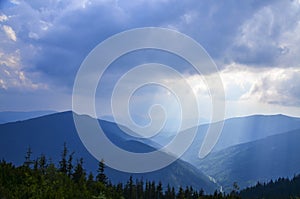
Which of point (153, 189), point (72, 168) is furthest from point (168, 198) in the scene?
point (72, 168)

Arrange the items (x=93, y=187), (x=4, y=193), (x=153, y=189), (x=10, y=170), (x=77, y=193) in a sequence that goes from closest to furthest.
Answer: (x=4, y=193), (x=77, y=193), (x=10, y=170), (x=93, y=187), (x=153, y=189)

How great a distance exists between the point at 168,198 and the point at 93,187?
175 feet

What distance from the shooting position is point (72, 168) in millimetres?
128250

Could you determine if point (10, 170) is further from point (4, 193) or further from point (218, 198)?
point (218, 198)

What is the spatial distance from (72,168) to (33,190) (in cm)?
4354

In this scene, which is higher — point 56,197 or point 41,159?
point 41,159

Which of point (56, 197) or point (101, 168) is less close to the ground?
point (101, 168)

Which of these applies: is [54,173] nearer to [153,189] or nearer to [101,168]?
[101,168]

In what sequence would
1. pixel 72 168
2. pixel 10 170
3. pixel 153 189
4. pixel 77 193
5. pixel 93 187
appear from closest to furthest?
pixel 77 193, pixel 10 170, pixel 93 187, pixel 72 168, pixel 153 189

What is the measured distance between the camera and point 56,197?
80812 millimetres

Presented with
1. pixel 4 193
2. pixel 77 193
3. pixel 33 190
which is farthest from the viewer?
pixel 77 193

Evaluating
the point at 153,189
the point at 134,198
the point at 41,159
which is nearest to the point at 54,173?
the point at 41,159

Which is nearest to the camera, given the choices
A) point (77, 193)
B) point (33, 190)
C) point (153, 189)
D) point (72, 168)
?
point (33, 190)

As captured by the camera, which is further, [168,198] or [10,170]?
[168,198]
